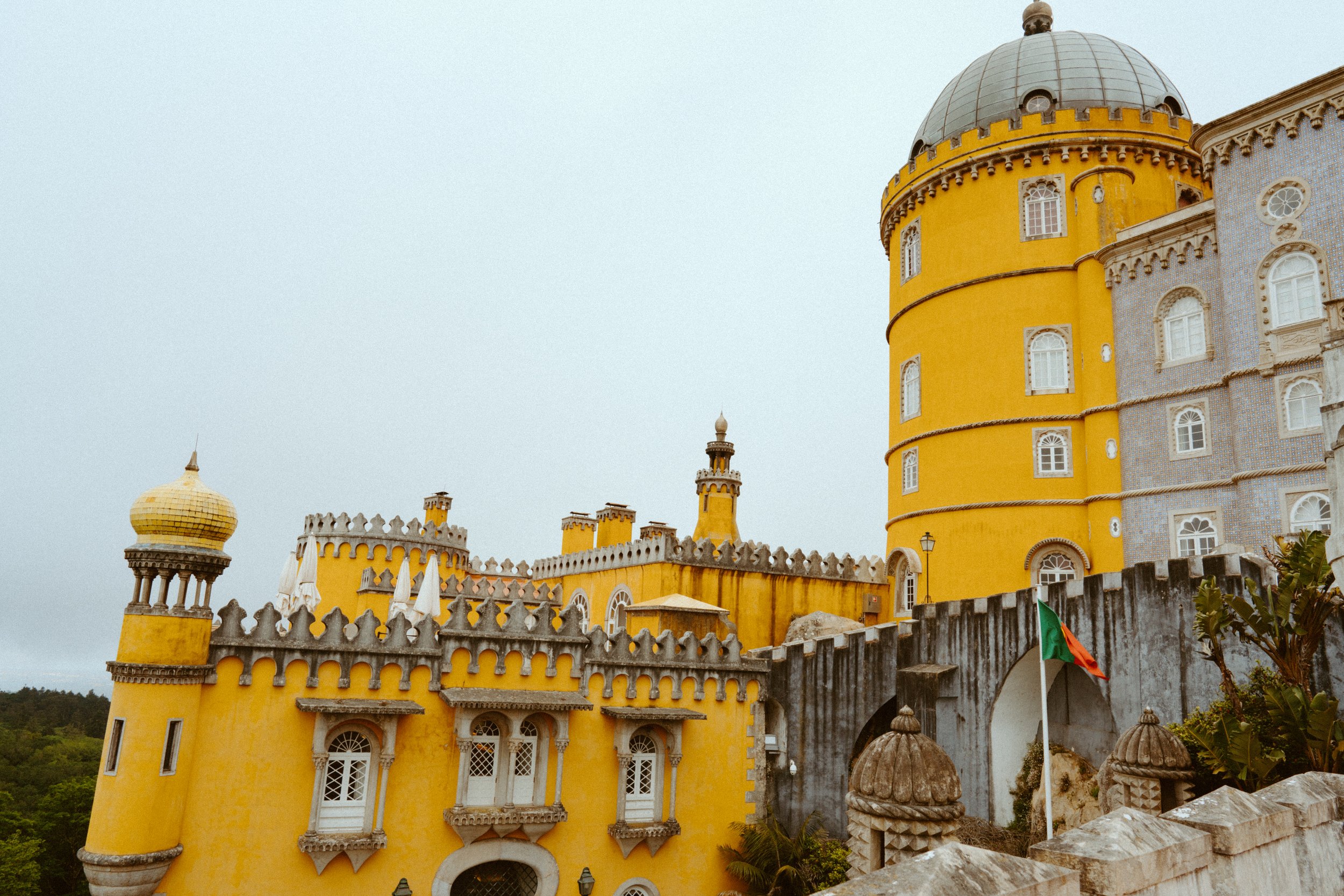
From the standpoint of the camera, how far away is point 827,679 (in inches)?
748

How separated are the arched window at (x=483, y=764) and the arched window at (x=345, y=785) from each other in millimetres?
1845

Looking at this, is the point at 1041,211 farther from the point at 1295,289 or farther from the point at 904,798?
the point at 904,798

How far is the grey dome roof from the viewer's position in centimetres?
2492

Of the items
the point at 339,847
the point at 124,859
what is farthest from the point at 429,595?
the point at 124,859

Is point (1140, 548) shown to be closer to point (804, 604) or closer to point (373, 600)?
point (804, 604)

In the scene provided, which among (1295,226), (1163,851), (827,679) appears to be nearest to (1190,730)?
(827,679)

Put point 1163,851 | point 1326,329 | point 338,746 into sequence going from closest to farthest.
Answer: point 1163,851 < point 338,746 < point 1326,329

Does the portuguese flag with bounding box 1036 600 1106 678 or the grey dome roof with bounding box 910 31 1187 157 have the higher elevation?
the grey dome roof with bounding box 910 31 1187 157

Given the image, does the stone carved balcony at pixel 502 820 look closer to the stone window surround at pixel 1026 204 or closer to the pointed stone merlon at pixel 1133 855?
the pointed stone merlon at pixel 1133 855

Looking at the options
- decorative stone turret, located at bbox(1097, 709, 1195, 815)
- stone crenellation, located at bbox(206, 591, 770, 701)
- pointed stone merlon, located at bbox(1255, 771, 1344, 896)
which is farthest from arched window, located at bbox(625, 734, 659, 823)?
pointed stone merlon, located at bbox(1255, 771, 1344, 896)

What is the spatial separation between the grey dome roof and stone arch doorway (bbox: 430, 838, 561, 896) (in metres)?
22.9

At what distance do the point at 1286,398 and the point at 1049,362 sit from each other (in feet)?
20.2

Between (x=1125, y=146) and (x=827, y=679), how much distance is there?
1709cm

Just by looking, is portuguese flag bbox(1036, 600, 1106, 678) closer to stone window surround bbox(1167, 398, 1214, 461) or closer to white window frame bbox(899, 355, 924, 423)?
stone window surround bbox(1167, 398, 1214, 461)
